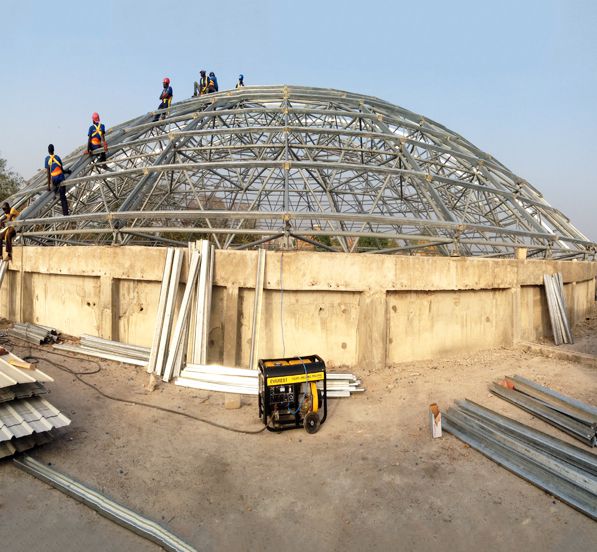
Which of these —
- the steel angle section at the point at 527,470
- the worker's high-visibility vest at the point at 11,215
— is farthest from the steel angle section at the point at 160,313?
the worker's high-visibility vest at the point at 11,215

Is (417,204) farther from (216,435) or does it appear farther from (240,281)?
(216,435)

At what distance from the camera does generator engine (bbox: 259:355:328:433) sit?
195 inches

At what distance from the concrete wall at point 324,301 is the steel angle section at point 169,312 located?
269mm

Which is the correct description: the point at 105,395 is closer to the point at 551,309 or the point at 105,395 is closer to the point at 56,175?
the point at 56,175

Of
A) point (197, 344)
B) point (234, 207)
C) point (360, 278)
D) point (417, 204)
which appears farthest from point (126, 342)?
point (417, 204)

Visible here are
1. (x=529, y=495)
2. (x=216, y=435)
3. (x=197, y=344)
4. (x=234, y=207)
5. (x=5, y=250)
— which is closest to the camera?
(x=529, y=495)

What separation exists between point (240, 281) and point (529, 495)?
506 cm

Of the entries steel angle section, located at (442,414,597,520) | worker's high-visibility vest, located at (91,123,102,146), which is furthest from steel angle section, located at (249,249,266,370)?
worker's high-visibility vest, located at (91,123,102,146)

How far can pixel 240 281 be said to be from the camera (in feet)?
22.9

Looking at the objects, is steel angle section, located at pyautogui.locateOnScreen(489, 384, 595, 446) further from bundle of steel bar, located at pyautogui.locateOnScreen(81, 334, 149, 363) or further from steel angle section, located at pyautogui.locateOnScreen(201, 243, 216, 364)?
bundle of steel bar, located at pyautogui.locateOnScreen(81, 334, 149, 363)

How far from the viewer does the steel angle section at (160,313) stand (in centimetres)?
679

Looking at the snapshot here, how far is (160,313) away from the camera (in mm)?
6879

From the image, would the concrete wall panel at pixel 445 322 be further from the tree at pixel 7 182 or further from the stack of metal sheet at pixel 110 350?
the tree at pixel 7 182

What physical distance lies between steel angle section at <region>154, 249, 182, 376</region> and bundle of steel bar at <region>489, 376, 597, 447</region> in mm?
5562
